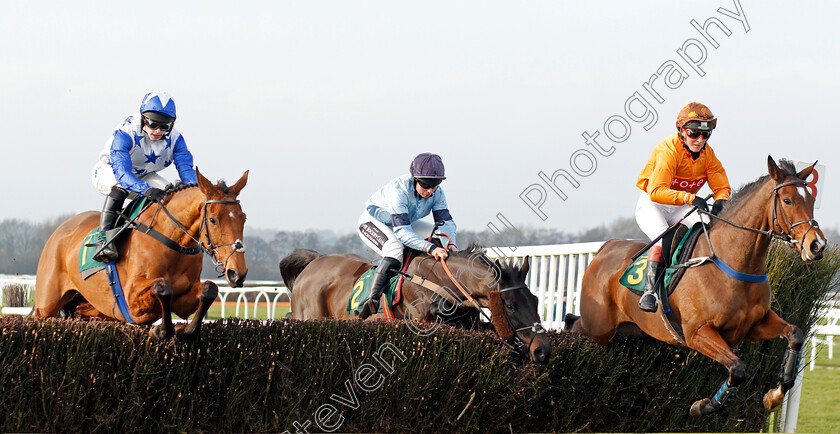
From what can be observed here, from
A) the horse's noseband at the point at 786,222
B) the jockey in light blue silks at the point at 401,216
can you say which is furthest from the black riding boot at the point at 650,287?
the jockey in light blue silks at the point at 401,216

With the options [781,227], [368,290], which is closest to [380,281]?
[368,290]

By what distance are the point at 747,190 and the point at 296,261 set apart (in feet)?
13.9

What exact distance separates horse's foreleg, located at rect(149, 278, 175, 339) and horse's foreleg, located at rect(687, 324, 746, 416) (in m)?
3.17

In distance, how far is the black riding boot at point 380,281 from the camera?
592cm

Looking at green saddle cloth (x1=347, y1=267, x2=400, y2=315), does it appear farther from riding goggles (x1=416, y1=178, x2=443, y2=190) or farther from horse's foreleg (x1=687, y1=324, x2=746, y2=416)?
horse's foreleg (x1=687, y1=324, x2=746, y2=416)

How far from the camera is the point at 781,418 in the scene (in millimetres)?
6941

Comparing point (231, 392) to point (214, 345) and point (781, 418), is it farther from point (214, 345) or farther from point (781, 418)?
point (781, 418)

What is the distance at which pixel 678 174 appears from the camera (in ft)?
18.9

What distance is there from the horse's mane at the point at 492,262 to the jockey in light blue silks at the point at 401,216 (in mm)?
147

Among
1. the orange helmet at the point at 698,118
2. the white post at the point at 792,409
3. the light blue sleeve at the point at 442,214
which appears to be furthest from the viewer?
the white post at the point at 792,409

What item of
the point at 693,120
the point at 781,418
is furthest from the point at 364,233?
the point at 781,418

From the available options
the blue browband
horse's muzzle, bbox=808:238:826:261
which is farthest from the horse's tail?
horse's muzzle, bbox=808:238:826:261

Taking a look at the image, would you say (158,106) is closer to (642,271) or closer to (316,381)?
(316,381)

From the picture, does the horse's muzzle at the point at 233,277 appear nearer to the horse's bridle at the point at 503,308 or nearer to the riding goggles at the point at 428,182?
the horse's bridle at the point at 503,308
